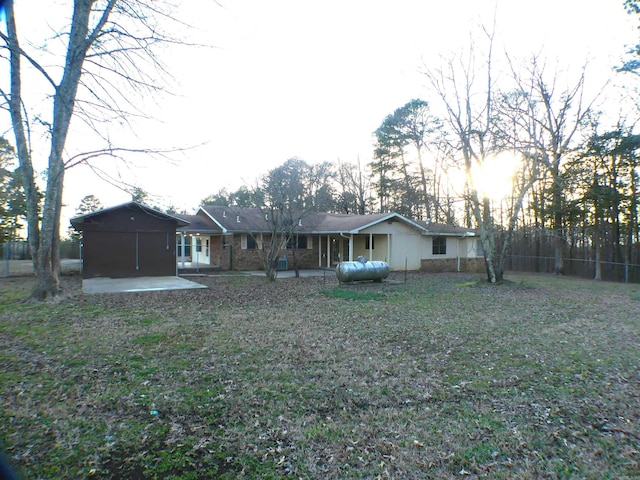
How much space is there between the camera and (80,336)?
673cm

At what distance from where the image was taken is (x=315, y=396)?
4.44m

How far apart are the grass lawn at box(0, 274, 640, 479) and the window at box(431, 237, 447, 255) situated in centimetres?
1490

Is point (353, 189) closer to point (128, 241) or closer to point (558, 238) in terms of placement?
point (558, 238)

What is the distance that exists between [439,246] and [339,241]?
20.1 feet

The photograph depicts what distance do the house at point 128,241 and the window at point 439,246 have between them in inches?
565

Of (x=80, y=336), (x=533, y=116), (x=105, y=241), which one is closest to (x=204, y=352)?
(x=80, y=336)

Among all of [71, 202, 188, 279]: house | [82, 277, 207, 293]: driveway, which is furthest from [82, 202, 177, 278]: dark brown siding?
[82, 277, 207, 293]: driveway

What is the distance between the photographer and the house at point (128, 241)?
55.4 ft

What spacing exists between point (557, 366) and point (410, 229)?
1787 centimetres

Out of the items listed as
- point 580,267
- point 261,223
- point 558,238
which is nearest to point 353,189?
point 261,223

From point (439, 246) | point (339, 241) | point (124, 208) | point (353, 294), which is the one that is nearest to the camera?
point (353, 294)

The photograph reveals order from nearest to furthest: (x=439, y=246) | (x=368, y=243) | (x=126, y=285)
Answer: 1. (x=126, y=285)
2. (x=368, y=243)
3. (x=439, y=246)

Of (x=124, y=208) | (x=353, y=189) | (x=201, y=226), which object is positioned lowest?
(x=201, y=226)

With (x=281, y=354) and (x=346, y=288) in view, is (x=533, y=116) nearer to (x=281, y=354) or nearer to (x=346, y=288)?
(x=346, y=288)
